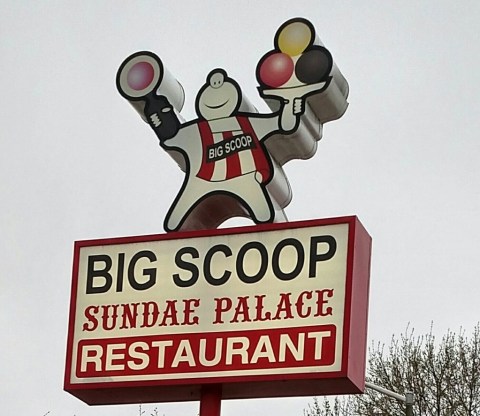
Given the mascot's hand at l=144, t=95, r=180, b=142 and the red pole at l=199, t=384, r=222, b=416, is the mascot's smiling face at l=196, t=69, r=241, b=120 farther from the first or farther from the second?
the red pole at l=199, t=384, r=222, b=416

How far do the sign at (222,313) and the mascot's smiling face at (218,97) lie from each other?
1377 millimetres

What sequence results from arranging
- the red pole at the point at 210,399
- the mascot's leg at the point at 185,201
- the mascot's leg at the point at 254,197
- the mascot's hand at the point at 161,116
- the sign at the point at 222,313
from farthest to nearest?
the mascot's hand at the point at 161,116 → the mascot's leg at the point at 185,201 → the mascot's leg at the point at 254,197 → the red pole at the point at 210,399 → the sign at the point at 222,313

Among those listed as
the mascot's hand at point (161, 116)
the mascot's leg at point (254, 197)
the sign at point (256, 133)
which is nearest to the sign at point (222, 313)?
the mascot's leg at point (254, 197)

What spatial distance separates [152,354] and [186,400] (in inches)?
27.0

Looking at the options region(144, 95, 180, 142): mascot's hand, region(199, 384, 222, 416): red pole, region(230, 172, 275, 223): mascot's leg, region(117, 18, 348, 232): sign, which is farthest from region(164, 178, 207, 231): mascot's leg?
region(199, 384, 222, 416): red pole

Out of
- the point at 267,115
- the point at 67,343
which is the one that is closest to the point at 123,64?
the point at 267,115

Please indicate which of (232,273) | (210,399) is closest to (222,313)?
(232,273)

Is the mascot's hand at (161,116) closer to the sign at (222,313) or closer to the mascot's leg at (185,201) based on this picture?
the mascot's leg at (185,201)

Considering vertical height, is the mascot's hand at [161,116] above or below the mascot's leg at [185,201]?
above

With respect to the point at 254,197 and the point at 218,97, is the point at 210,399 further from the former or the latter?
the point at 218,97

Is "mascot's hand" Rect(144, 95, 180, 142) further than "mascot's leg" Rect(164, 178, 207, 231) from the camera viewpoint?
Yes

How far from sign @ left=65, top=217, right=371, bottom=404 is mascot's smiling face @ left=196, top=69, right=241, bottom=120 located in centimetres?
138

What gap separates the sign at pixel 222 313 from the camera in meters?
16.2

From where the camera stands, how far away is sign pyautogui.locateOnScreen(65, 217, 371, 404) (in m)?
16.2
